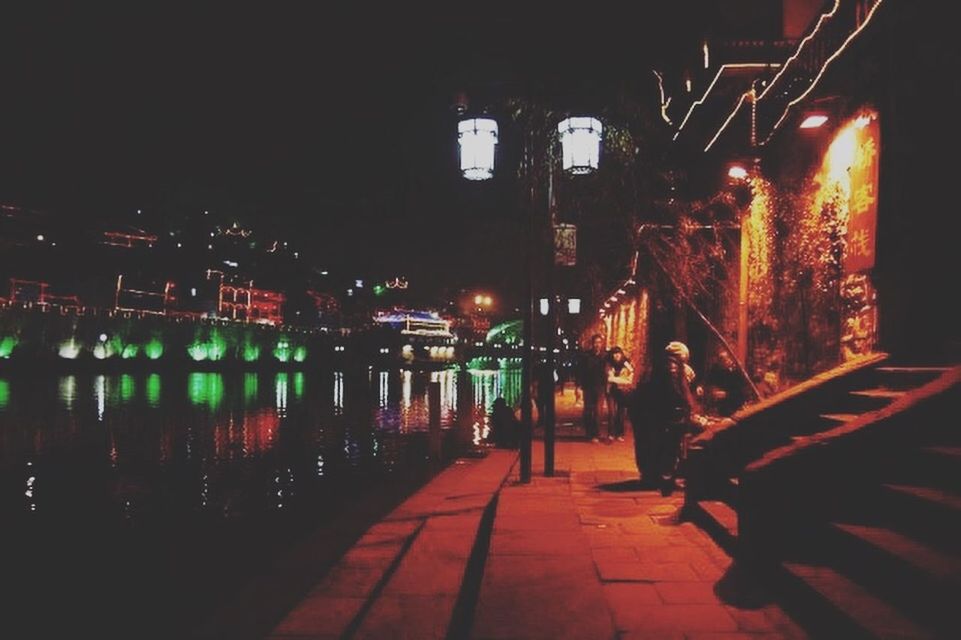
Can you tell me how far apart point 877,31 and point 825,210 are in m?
2.27

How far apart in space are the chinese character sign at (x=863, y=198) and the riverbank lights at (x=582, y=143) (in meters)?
3.37

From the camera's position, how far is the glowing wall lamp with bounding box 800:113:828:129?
8625mm

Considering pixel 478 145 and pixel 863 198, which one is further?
pixel 478 145

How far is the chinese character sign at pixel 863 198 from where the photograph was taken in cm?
787

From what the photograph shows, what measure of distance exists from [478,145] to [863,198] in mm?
4798

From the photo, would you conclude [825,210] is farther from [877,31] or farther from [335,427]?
[335,427]

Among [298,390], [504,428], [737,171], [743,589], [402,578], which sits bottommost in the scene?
[298,390]

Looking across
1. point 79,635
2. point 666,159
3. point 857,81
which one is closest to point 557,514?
point 79,635

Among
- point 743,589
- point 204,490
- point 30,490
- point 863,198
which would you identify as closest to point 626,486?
point 743,589

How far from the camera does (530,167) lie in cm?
1133

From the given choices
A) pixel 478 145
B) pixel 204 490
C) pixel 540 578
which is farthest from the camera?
pixel 204 490

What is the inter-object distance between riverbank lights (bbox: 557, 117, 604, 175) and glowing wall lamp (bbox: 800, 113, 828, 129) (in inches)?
109

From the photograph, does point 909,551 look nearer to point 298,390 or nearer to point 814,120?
point 814,120

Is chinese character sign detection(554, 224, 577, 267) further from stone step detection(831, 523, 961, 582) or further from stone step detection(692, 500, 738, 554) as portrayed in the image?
stone step detection(831, 523, 961, 582)
